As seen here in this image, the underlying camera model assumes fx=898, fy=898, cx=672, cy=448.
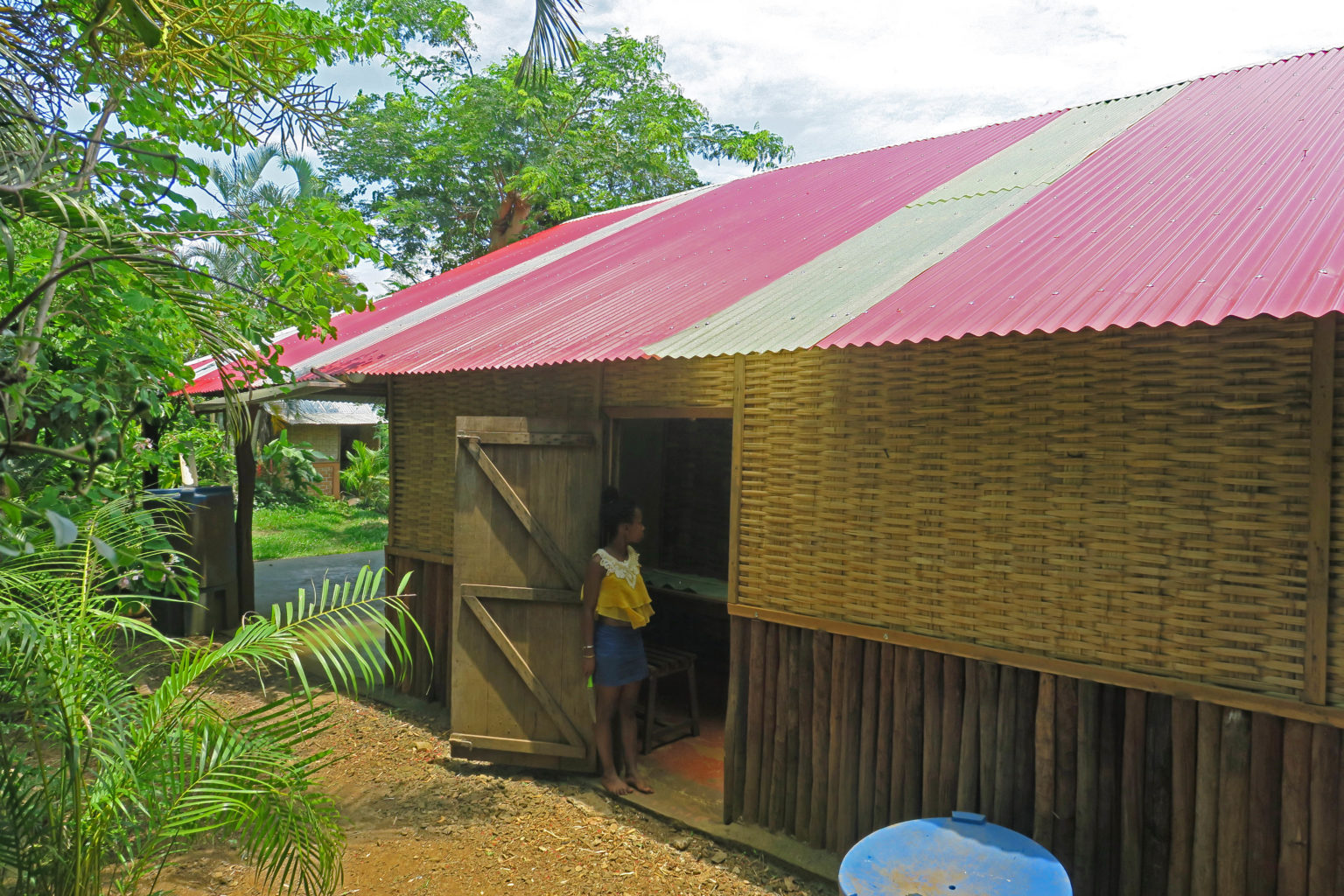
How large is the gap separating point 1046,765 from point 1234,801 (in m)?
0.65

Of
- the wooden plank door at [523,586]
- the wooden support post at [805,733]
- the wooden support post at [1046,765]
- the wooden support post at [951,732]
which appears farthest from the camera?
Result: the wooden plank door at [523,586]

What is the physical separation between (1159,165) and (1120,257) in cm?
142

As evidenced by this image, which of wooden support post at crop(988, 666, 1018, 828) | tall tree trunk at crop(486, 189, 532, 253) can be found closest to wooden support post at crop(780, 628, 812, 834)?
wooden support post at crop(988, 666, 1018, 828)

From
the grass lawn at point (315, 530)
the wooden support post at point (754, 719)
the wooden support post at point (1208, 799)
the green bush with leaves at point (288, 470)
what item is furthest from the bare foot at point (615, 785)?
the green bush with leaves at point (288, 470)

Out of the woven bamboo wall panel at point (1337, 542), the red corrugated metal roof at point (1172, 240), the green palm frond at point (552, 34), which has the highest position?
the green palm frond at point (552, 34)

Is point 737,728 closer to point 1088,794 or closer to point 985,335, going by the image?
point 1088,794

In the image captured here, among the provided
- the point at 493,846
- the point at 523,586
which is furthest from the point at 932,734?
the point at 523,586

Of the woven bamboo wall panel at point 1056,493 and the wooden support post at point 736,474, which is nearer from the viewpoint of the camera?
the woven bamboo wall panel at point 1056,493

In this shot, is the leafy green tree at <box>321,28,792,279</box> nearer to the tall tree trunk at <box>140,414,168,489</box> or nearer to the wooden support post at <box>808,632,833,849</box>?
the tall tree trunk at <box>140,414,168,489</box>

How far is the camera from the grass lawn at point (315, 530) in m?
14.8

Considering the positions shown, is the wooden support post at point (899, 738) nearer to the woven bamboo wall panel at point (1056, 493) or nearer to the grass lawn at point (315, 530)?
the woven bamboo wall panel at point (1056, 493)

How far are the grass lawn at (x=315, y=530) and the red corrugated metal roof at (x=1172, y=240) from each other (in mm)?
12529

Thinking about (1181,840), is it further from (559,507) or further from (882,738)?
(559,507)

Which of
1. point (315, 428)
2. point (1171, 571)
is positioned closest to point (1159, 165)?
point (1171, 571)
